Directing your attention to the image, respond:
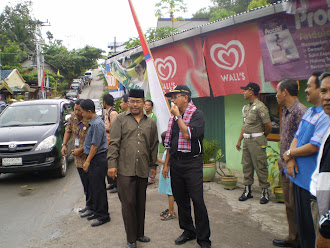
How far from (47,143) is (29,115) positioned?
56.6 inches

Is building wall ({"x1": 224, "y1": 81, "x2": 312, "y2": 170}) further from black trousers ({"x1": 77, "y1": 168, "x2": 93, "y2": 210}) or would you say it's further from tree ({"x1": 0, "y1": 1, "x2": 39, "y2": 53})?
tree ({"x1": 0, "y1": 1, "x2": 39, "y2": 53})

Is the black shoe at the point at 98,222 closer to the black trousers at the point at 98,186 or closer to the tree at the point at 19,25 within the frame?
the black trousers at the point at 98,186

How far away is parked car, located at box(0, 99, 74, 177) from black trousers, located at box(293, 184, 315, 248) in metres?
5.52

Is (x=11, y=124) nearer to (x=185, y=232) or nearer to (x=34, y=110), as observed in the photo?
(x=34, y=110)

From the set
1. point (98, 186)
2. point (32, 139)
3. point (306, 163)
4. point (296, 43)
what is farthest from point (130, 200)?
point (32, 139)

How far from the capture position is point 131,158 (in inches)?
143

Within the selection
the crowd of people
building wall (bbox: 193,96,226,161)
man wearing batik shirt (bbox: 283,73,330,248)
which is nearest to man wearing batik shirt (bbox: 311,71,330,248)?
man wearing batik shirt (bbox: 283,73,330,248)

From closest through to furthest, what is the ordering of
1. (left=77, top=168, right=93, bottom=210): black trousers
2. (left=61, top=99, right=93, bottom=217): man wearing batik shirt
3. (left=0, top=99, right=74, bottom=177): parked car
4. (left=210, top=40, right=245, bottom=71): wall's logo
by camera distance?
(left=61, top=99, right=93, bottom=217): man wearing batik shirt
(left=77, top=168, right=93, bottom=210): black trousers
(left=210, top=40, right=245, bottom=71): wall's logo
(left=0, top=99, right=74, bottom=177): parked car

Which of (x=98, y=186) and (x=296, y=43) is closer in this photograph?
(x=98, y=186)

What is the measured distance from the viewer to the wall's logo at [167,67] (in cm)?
760

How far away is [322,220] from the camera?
1.84 meters

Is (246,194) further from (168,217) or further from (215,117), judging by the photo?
(215,117)

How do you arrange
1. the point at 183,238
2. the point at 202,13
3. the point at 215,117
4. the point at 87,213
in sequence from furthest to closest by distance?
the point at 202,13 → the point at 215,117 → the point at 87,213 → the point at 183,238

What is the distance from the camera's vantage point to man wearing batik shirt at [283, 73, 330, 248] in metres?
2.64
